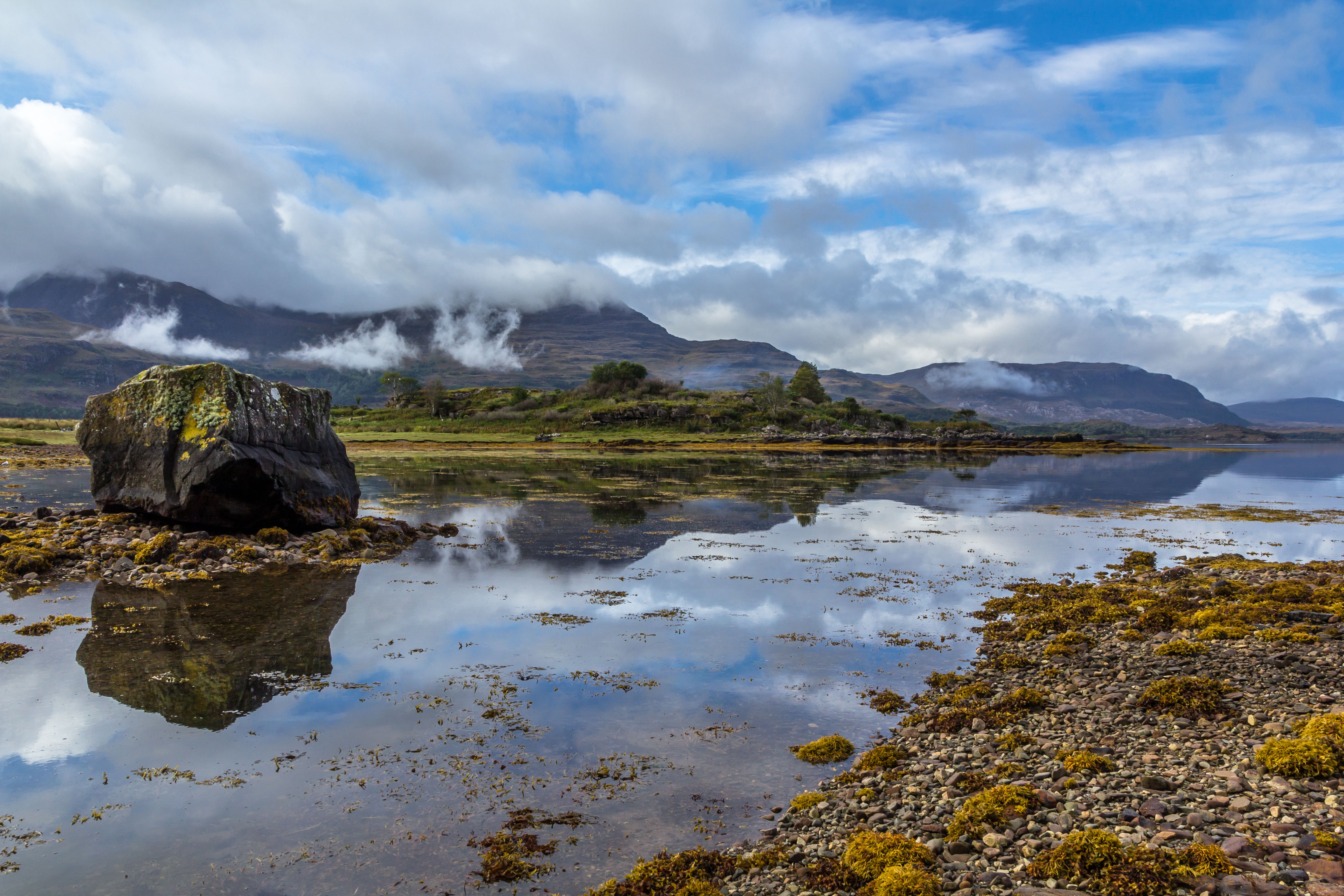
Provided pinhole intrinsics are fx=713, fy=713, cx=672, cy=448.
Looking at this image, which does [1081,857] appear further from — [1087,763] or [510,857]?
[510,857]

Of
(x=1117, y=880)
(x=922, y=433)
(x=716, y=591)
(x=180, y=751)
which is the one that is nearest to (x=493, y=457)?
(x=716, y=591)

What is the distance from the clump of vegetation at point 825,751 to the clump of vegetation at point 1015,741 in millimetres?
2411

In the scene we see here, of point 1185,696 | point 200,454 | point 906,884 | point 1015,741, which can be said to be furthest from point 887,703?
point 200,454

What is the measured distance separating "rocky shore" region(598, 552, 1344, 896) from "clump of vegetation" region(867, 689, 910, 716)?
0.17 ft

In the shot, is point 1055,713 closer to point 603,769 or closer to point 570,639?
point 603,769

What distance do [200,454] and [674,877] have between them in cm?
2681

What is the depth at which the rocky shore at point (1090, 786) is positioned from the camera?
24.9ft

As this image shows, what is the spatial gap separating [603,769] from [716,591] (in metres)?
12.5

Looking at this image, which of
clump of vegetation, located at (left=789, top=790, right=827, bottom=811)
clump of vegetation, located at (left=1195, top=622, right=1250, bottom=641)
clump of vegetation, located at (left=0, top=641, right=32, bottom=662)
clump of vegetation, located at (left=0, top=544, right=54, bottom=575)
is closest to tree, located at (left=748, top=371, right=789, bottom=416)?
clump of vegetation, located at (left=0, top=544, right=54, bottom=575)

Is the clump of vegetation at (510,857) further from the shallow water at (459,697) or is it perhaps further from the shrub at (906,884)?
the shrub at (906,884)

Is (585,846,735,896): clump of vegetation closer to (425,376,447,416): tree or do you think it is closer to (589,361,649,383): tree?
(589,361,649,383): tree

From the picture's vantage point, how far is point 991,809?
910cm

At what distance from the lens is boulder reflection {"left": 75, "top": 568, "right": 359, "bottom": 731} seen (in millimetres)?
13859

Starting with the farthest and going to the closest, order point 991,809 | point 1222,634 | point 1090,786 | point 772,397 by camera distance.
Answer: point 772,397 < point 1222,634 < point 1090,786 < point 991,809
